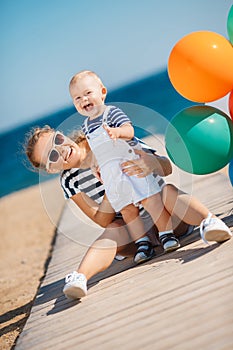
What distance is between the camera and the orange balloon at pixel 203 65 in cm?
320

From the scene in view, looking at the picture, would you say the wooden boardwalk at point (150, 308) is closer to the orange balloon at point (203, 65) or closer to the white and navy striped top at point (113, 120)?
the white and navy striped top at point (113, 120)

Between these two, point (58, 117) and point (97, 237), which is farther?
point (58, 117)

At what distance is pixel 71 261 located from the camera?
4672mm

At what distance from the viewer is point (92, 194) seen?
3.57 metres

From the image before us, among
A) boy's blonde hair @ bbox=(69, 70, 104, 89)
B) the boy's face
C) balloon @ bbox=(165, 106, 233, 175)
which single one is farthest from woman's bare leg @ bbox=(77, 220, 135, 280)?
boy's blonde hair @ bbox=(69, 70, 104, 89)

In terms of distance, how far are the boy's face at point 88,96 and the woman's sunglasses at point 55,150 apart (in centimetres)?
19

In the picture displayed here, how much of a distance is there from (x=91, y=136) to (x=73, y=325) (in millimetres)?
1124

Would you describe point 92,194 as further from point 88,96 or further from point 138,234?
point 88,96

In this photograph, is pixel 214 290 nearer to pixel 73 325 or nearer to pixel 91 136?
pixel 73 325

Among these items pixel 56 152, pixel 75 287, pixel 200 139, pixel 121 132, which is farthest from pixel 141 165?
pixel 75 287

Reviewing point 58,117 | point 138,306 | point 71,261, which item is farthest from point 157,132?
point 58,117

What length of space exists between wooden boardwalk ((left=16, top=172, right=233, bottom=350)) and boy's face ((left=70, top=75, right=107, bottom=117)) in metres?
0.76

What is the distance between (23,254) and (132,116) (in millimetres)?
4334

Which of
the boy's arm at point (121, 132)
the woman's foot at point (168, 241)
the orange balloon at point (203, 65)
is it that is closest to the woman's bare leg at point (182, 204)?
the woman's foot at point (168, 241)
